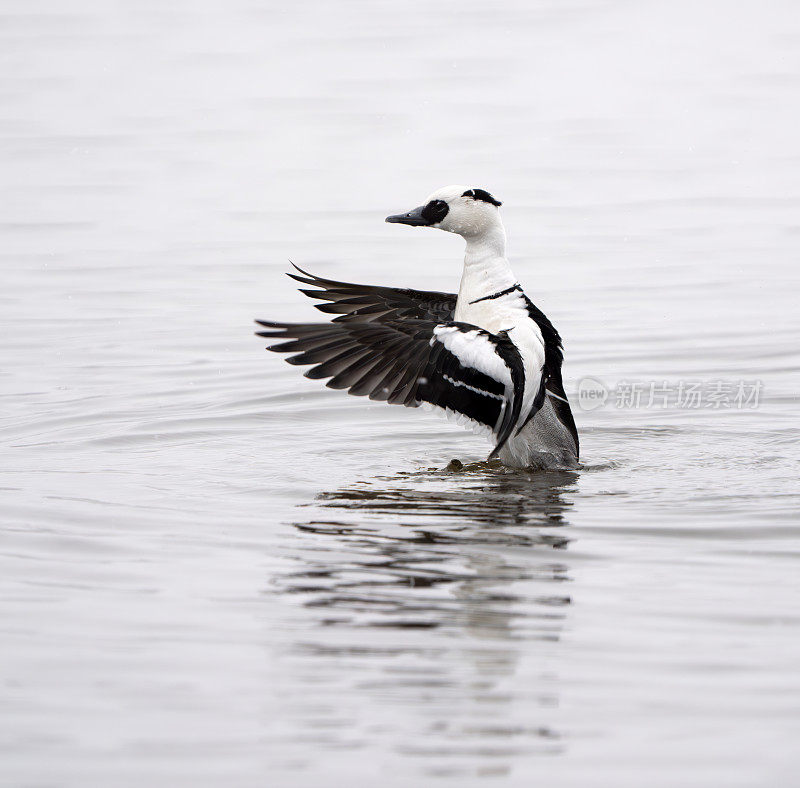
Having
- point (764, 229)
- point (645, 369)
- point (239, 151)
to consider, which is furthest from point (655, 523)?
point (239, 151)

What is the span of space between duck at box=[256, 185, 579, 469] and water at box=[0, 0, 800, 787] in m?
0.37

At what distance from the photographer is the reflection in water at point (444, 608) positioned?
4.61 meters

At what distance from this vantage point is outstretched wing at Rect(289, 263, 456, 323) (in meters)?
8.50

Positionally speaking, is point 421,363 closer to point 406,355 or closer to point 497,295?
point 406,355

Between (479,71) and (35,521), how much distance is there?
23.2 m

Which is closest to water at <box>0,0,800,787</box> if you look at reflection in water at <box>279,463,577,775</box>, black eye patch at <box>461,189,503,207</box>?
reflection in water at <box>279,463,577,775</box>

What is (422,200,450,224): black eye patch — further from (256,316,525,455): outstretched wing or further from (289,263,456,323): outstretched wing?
(256,316,525,455): outstretched wing

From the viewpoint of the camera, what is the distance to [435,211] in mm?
8727

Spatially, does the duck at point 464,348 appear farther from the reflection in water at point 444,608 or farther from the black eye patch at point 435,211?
the reflection in water at point 444,608

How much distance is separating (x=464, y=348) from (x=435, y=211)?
3.99ft

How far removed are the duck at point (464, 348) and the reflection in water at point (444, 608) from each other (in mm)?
462

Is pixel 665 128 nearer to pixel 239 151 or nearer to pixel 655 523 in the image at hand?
pixel 239 151

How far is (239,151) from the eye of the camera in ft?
72.9

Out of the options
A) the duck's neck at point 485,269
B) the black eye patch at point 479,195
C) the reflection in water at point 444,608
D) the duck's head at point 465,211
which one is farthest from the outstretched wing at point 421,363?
the black eye patch at point 479,195
